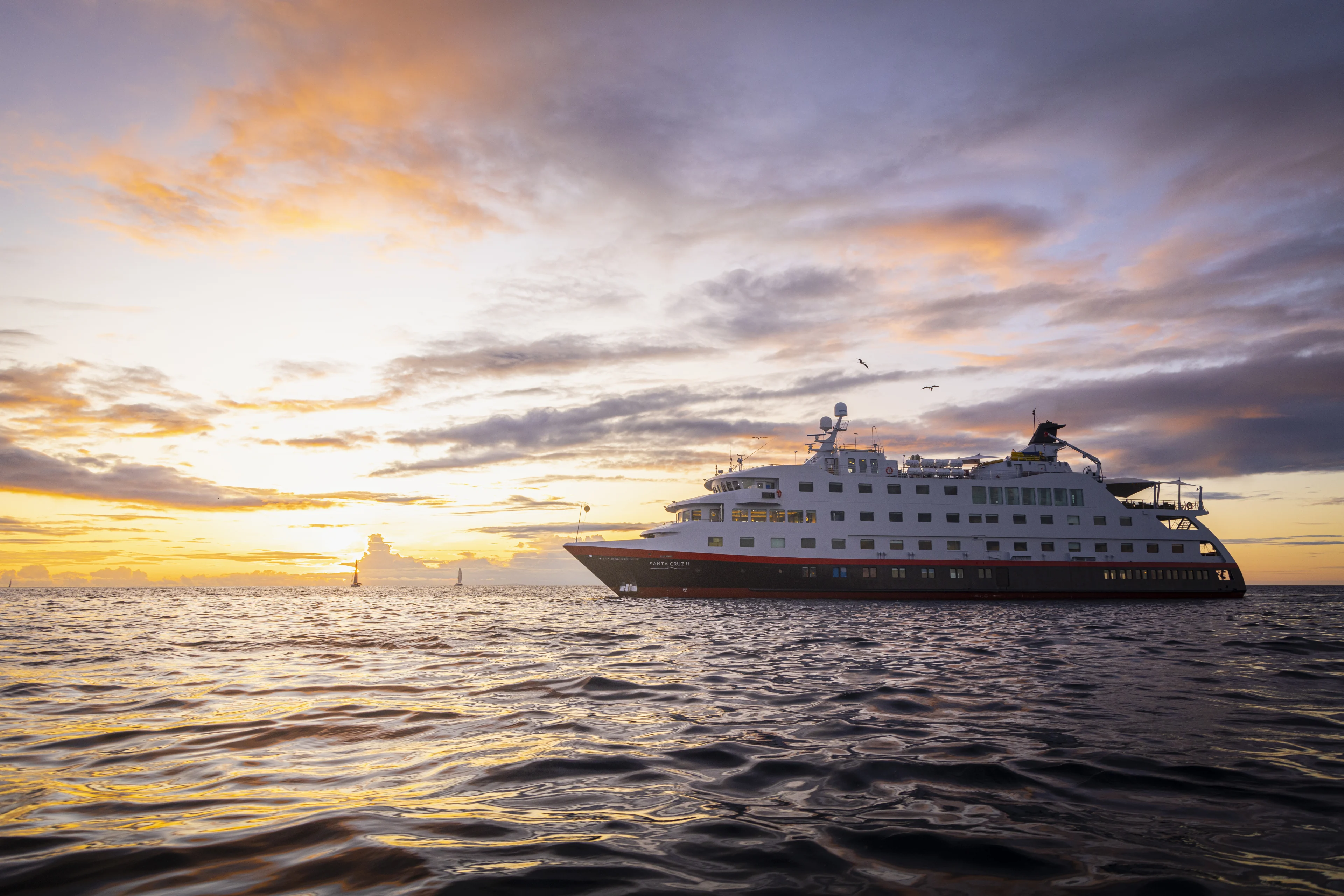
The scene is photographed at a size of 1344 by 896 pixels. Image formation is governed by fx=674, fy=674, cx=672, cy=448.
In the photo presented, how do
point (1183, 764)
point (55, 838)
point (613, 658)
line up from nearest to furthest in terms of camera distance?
point (55, 838)
point (1183, 764)
point (613, 658)

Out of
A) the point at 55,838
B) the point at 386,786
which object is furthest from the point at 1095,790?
the point at 55,838

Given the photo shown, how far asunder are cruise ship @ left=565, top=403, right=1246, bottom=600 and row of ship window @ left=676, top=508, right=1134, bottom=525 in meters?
Answer: 0.09

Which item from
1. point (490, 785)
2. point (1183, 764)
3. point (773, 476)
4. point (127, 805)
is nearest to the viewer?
point (127, 805)

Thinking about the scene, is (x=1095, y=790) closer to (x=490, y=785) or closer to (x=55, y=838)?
(x=490, y=785)

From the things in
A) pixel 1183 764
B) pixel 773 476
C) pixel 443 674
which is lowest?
pixel 443 674

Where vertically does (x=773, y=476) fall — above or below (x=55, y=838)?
above

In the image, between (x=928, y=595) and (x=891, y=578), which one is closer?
(x=891, y=578)

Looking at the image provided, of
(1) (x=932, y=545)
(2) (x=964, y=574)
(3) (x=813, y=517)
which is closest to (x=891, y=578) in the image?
(1) (x=932, y=545)

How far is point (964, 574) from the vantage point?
47.7 m

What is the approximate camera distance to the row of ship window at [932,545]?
44156 millimetres

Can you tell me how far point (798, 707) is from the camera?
8672 millimetres

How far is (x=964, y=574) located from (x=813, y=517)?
39.5 feet

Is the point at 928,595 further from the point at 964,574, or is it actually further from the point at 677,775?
the point at 677,775

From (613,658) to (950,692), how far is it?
6.95 meters
